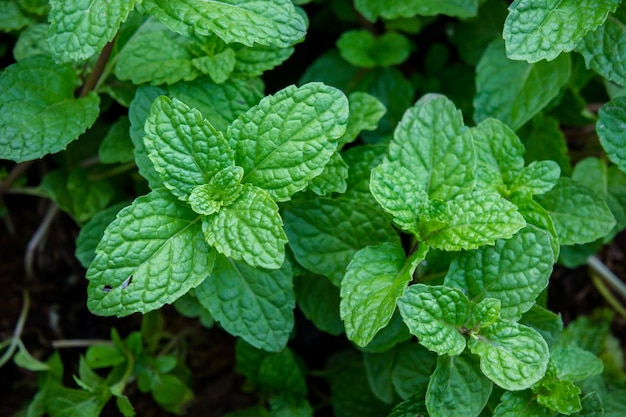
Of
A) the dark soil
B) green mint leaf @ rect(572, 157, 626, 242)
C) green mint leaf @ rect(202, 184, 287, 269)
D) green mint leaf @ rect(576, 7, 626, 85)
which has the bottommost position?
the dark soil

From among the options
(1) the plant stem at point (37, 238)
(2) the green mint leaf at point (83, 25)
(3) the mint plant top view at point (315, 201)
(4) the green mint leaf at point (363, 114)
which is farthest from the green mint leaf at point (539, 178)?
(1) the plant stem at point (37, 238)

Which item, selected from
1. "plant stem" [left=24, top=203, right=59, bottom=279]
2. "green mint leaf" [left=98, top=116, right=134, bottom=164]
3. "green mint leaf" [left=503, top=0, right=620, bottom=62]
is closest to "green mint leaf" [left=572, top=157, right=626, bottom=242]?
"green mint leaf" [left=503, top=0, right=620, bottom=62]

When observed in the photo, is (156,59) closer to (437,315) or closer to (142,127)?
(142,127)

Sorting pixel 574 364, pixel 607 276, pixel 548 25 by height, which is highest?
pixel 548 25

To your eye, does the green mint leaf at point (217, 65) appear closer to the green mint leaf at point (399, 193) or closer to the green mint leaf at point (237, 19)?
the green mint leaf at point (237, 19)

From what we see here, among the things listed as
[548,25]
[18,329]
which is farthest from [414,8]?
[18,329]

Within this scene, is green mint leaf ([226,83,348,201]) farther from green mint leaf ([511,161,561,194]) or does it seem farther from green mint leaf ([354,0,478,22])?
green mint leaf ([354,0,478,22])

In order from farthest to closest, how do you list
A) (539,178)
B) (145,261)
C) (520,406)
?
(539,178)
(520,406)
(145,261)

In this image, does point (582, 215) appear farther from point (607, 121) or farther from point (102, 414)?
point (102, 414)
